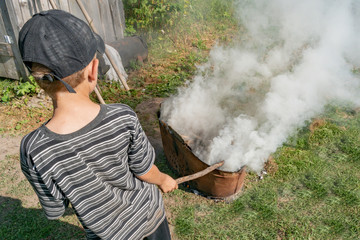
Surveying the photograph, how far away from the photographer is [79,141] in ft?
4.19

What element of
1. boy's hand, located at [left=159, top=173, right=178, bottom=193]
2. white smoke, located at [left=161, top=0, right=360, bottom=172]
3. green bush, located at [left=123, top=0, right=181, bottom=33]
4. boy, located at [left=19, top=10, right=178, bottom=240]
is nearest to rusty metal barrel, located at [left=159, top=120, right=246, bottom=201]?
white smoke, located at [left=161, top=0, right=360, bottom=172]

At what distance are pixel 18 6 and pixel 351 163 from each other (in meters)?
6.44

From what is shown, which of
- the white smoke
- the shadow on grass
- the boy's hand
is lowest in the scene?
the shadow on grass

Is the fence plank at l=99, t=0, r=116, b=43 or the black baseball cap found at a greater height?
the black baseball cap

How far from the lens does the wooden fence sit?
17.3 feet

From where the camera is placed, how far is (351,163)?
410 centimetres

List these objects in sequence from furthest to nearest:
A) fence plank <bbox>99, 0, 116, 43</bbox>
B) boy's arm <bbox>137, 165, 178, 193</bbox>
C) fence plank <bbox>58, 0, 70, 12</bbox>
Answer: fence plank <bbox>99, 0, 116, 43</bbox> → fence plank <bbox>58, 0, 70, 12</bbox> → boy's arm <bbox>137, 165, 178, 193</bbox>

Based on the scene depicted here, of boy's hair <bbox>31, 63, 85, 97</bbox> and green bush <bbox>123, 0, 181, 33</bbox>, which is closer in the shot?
boy's hair <bbox>31, 63, 85, 97</bbox>

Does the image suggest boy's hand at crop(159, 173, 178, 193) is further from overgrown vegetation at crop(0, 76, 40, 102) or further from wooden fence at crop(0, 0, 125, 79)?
wooden fence at crop(0, 0, 125, 79)

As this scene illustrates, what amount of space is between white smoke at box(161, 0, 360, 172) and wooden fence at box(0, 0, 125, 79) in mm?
2674

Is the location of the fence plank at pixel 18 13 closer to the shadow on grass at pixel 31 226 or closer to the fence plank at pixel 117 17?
the fence plank at pixel 117 17

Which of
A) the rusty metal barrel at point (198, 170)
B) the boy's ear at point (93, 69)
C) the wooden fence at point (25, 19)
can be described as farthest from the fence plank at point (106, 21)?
the boy's ear at point (93, 69)

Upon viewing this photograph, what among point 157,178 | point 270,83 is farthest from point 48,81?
point 270,83

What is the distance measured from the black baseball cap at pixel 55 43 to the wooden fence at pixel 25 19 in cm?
505
